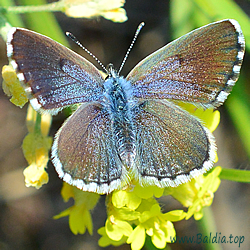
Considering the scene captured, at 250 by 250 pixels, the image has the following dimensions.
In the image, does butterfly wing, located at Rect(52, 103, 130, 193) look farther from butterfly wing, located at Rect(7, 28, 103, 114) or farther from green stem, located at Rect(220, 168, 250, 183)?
green stem, located at Rect(220, 168, 250, 183)

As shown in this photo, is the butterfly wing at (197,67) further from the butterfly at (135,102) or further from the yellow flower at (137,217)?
the yellow flower at (137,217)

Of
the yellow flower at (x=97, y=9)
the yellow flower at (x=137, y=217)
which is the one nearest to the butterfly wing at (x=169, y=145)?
the yellow flower at (x=137, y=217)

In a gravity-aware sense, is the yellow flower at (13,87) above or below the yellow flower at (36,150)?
above

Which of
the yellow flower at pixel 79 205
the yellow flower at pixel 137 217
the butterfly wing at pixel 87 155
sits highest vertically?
the butterfly wing at pixel 87 155

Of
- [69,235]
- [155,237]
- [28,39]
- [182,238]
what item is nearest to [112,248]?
[69,235]

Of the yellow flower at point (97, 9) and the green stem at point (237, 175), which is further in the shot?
the yellow flower at point (97, 9)

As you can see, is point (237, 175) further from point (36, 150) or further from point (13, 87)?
point (13, 87)

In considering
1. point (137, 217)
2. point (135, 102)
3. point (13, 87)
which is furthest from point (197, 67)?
point (13, 87)
